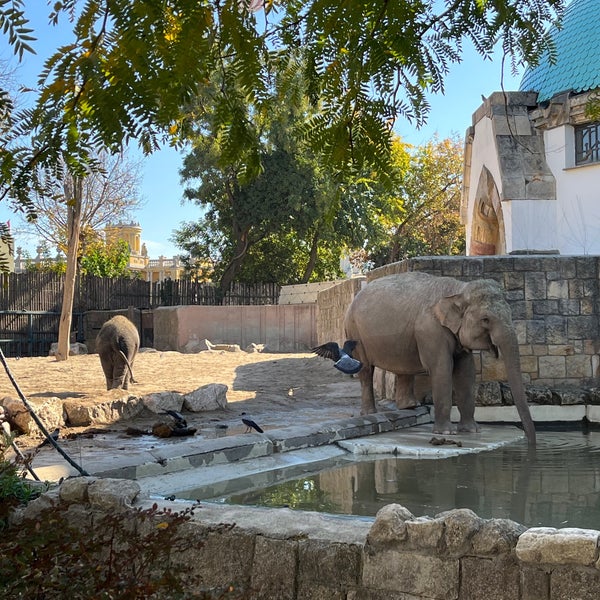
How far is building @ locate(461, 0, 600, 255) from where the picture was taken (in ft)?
53.2

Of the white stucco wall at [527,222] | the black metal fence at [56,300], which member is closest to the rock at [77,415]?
the white stucco wall at [527,222]

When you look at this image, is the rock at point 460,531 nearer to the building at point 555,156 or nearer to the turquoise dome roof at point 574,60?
the building at point 555,156

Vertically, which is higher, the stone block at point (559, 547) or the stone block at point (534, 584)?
the stone block at point (559, 547)

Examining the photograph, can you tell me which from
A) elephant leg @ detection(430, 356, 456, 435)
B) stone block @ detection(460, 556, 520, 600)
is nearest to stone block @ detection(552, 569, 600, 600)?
stone block @ detection(460, 556, 520, 600)

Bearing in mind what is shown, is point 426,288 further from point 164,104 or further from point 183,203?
point 183,203

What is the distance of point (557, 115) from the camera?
16.1 metres

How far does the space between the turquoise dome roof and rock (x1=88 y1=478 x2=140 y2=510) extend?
13.8m

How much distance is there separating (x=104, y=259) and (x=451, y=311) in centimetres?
2999

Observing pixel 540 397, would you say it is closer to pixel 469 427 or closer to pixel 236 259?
pixel 469 427

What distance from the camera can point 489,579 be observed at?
3.30 meters

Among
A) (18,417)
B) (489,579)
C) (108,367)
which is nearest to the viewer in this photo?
(489,579)

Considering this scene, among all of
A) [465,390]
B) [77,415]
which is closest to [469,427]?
[465,390]

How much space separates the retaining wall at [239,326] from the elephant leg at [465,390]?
14881mm

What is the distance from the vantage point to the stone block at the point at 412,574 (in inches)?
133
